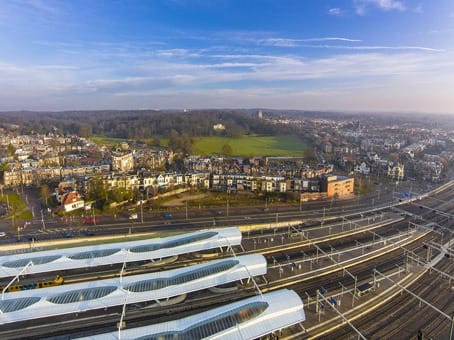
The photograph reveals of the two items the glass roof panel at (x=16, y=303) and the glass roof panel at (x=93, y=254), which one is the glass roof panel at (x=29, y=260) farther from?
the glass roof panel at (x=16, y=303)

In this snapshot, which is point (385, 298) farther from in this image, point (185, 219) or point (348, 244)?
point (185, 219)

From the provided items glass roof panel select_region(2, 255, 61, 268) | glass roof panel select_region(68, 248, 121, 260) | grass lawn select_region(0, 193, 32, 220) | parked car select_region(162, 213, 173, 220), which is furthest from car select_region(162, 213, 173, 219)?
grass lawn select_region(0, 193, 32, 220)

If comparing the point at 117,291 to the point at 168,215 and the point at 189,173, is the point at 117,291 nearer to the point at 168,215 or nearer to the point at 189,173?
the point at 168,215

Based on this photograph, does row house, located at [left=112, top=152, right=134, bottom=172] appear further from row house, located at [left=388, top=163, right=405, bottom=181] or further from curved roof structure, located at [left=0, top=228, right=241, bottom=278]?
row house, located at [left=388, top=163, right=405, bottom=181]

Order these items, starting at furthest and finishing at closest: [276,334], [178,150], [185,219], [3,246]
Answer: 1. [178,150]
2. [185,219]
3. [3,246]
4. [276,334]

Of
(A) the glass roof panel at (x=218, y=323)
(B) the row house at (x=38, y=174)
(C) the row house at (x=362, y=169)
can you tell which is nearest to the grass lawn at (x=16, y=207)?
(B) the row house at (x=38, y=174)

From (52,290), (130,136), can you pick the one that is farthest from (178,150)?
(52,290)
